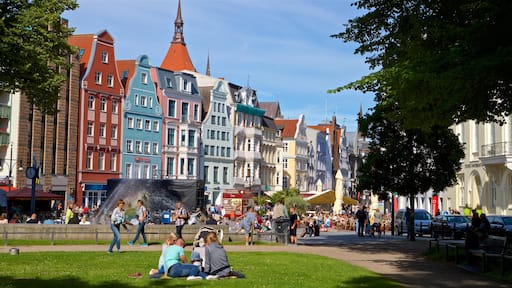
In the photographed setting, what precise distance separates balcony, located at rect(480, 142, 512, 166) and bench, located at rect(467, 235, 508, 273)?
28.1 meters

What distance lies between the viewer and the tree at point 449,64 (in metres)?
13.6

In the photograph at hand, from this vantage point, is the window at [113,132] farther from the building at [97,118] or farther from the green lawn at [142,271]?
the green lawn at [142,271]

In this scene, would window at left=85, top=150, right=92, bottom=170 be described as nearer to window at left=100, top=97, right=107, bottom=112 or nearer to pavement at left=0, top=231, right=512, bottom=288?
window at left=100, top=97, right=107, bottom=112

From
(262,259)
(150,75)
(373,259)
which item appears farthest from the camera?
(150,75)

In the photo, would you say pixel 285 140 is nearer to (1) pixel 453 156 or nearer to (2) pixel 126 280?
(1) pixel 453 156

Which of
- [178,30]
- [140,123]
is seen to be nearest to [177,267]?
[140,123]

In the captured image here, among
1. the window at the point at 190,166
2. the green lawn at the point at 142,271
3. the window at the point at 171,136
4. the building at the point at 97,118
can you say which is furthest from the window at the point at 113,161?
the green lawn at the point at 142,271

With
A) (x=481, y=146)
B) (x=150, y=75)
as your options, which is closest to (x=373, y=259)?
(x=481, y=146)

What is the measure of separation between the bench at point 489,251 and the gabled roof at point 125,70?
5922 cm

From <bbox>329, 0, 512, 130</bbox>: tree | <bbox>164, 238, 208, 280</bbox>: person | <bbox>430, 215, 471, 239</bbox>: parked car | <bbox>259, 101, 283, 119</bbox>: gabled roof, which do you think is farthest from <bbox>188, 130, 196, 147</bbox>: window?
<bbox>164, 238, 208, 280</bbox>: person

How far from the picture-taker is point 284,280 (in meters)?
14.7

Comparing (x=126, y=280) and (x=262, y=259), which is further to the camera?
(x=262, y=259)

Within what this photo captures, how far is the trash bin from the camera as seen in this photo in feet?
98.6

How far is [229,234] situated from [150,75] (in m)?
49.5
